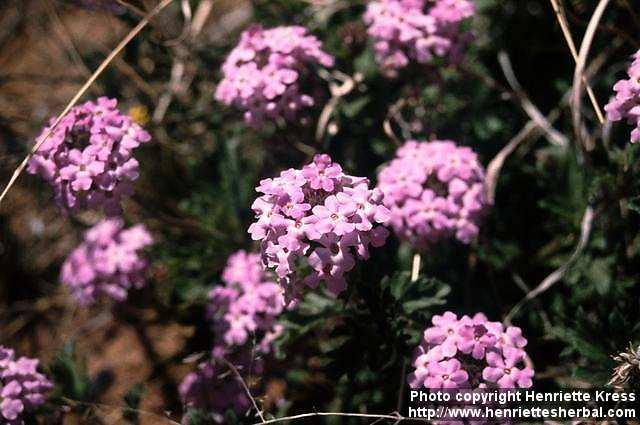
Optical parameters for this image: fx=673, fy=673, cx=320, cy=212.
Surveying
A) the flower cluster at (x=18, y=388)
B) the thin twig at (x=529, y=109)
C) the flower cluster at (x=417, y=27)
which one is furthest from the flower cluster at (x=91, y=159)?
the thin twig at (x=529, y=109)

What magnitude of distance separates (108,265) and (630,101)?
266cm

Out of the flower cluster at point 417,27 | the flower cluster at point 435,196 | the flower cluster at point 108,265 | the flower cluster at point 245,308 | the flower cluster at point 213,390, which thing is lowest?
the flower cluster at point 213,390

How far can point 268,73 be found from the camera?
300cm

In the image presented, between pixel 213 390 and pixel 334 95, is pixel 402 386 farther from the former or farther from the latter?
pixel 334 95

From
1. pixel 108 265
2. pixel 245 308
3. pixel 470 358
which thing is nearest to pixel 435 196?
pixel 470 358

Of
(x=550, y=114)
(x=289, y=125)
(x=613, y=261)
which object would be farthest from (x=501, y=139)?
(x=289, y=125)

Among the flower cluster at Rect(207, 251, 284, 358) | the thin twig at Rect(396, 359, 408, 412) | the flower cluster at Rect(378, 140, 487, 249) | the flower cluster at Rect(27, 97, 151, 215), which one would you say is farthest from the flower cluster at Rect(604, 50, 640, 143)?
the flower cluster at Rect(27, 97, 151, 215)

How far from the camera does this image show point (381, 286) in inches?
107

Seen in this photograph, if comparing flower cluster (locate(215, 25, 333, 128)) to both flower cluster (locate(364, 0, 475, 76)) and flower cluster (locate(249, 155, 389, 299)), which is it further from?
flower cluster (locate(249, 155, 389, 299))

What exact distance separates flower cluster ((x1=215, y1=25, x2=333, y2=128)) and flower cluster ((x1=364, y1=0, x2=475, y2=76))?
0.33 meters

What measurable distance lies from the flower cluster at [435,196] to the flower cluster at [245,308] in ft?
2.17

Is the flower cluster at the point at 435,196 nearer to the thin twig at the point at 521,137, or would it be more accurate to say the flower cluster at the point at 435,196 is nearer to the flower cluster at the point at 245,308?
the thin twig at the point at 521,137

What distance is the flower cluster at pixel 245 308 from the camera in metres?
3.15

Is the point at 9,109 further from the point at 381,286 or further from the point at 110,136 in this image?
the point at 381,286
